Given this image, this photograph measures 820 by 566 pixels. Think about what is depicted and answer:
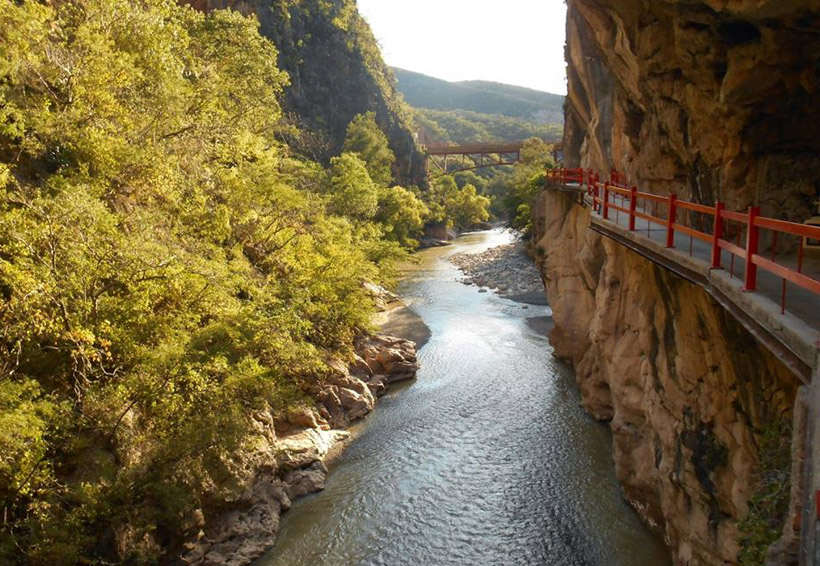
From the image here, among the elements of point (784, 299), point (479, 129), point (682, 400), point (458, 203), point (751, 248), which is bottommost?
point (682, 400)

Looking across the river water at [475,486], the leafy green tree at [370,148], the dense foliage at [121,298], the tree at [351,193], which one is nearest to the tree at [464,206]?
the leafy green tree at [370,148]

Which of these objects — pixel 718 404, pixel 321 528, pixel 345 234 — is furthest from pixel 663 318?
pixel 345 234

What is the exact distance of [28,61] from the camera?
42.5ft

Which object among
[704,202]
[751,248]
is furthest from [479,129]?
[751,248]

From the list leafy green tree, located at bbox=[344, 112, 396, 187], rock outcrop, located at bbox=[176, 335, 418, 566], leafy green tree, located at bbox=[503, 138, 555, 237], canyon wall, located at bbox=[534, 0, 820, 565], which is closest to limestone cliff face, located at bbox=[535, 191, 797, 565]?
canyon wall, located at bbox=[534, 0, 820, 565]

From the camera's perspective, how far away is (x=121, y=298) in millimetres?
11438

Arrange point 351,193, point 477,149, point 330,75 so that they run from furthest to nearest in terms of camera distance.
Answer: point 477,149 < point 330,75 < point 351,193

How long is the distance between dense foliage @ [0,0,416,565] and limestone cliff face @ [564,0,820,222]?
9.53 meters

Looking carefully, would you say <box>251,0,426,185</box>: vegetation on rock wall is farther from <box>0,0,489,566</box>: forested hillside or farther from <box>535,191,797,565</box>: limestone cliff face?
<box>535,191,797,565</box>: limestone cliff face

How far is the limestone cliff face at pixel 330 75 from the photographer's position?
4703 cm

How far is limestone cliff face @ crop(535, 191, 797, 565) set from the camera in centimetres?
789

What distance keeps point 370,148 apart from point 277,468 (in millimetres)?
38135

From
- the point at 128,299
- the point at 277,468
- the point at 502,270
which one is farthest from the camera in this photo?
the point at 502,270

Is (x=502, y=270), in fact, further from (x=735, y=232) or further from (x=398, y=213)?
(x=735, y=232)
